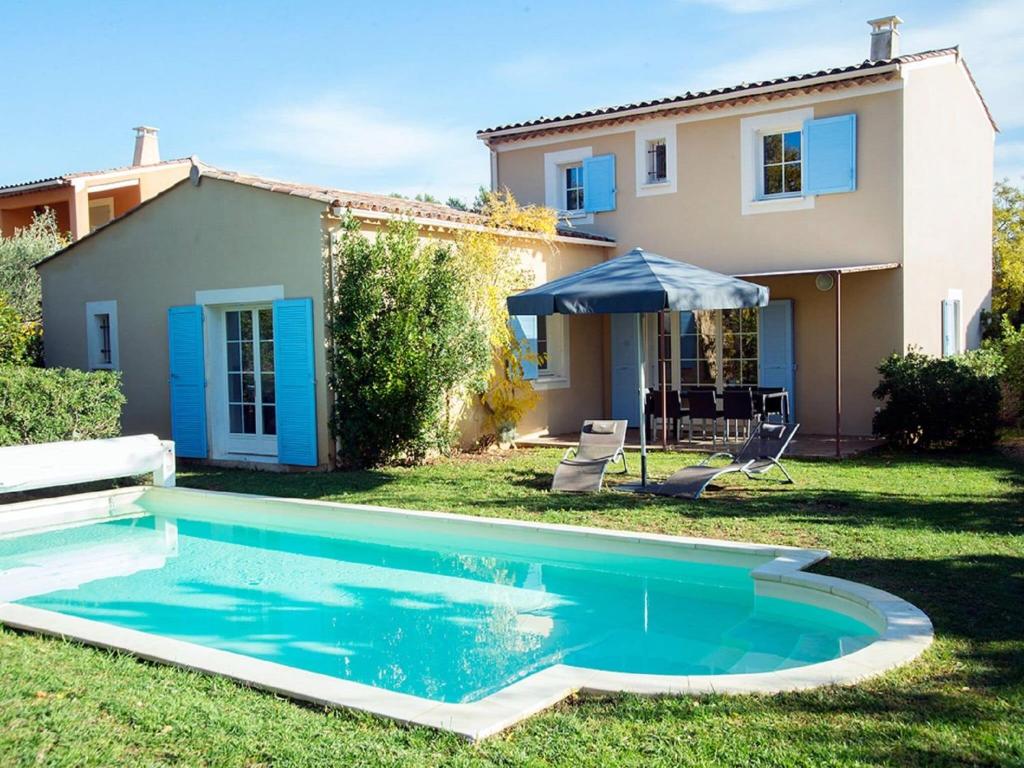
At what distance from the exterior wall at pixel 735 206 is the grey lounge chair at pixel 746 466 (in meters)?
5.55

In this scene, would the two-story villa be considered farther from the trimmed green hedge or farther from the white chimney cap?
the trimmed green hedge

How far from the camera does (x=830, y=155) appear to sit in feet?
51.8

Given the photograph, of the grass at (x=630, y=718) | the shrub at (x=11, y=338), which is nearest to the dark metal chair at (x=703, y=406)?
the grass at (x=630, y=718)

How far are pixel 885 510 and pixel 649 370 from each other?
347 inches

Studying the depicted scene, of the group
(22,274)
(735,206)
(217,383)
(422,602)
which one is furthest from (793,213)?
(22,274)

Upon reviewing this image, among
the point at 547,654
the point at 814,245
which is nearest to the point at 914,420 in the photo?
the point at 814,245

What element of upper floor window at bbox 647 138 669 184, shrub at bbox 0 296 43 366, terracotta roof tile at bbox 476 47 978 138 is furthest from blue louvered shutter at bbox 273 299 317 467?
upper floor window at bbox 647 138 669 184

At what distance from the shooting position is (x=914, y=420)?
45.2 ft

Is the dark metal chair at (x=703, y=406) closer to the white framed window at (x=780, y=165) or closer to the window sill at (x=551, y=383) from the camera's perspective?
the window sill at (x=551, y=383)

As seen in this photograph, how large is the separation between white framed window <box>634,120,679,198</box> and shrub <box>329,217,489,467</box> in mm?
5693

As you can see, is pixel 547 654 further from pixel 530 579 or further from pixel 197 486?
pixel 197 486

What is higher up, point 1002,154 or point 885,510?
point 1002,154

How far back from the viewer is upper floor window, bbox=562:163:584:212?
1894 cm

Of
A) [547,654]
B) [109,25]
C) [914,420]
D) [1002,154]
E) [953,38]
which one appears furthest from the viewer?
[1002,154]
